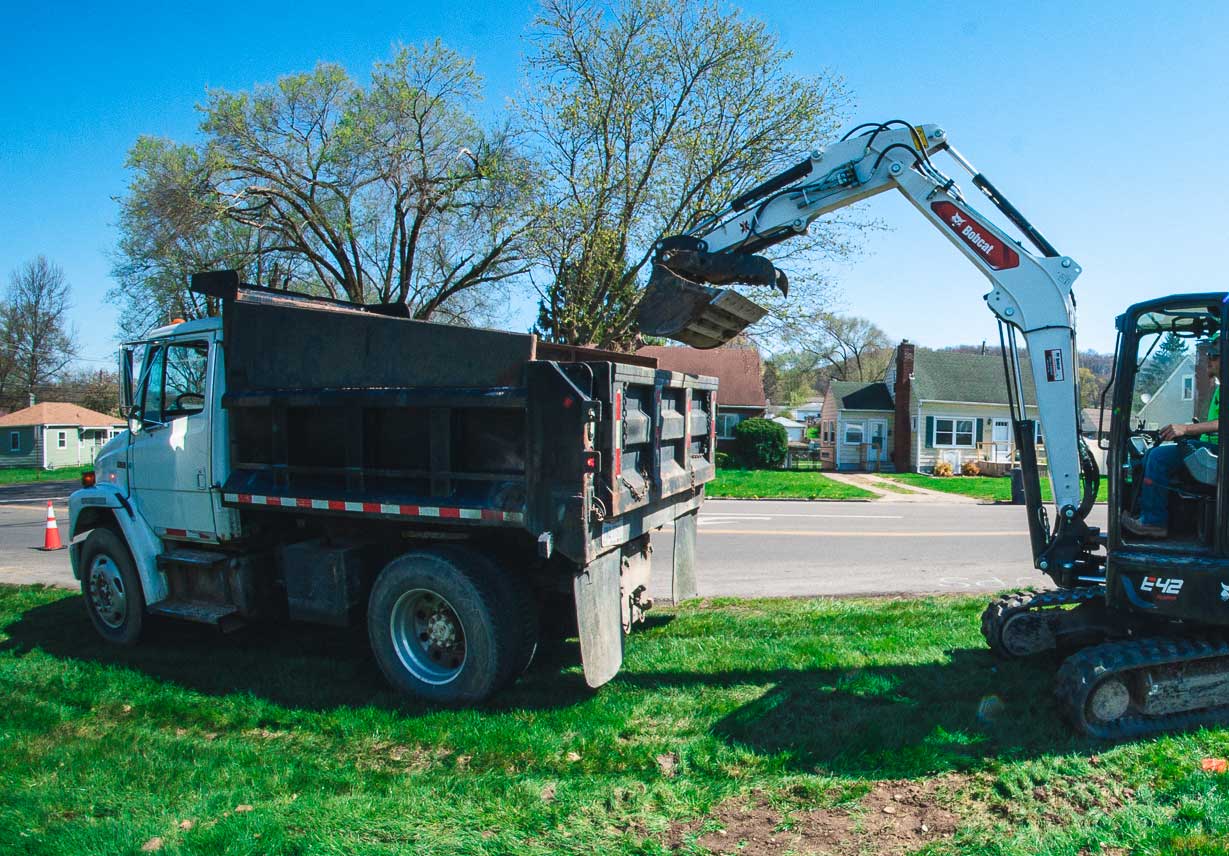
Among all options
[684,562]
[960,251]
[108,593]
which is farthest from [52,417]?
[960,251]

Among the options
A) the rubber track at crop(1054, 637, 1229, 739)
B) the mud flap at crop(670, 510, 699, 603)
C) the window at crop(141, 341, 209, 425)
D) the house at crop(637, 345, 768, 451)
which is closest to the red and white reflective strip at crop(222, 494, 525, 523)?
the window at crop(141, 341, 209, 425)

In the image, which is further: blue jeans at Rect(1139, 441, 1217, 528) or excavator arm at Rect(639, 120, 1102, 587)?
excavator arm at Rect(639, 120, 1102, 587)

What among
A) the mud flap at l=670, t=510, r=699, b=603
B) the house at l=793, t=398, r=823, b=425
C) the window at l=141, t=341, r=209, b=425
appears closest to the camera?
the window at l=141, t=341, r=209, b=425

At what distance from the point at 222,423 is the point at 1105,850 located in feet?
21.1

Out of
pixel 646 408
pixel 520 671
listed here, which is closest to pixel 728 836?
pixel 520 671

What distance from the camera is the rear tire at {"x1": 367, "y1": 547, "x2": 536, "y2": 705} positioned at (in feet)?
16.8

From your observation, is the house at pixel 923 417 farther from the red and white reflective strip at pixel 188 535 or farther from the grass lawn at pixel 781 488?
the red and white reflective strip at pixel 188 535

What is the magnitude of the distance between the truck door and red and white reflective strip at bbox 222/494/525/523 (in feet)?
1.53

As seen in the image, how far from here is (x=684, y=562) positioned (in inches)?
285

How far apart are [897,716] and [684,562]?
8.83 feet

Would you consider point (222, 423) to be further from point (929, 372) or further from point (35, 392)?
point (35, 392)

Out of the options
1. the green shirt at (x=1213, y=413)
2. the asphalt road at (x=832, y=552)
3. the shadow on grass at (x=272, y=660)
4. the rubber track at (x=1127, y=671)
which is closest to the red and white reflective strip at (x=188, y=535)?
the shadow on grass at (x=272, y=660)

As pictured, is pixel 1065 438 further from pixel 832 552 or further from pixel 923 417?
pixel 923 417

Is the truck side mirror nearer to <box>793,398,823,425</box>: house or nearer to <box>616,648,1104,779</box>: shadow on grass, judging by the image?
<box>616,648,1104,779</box>: shadow on grass
